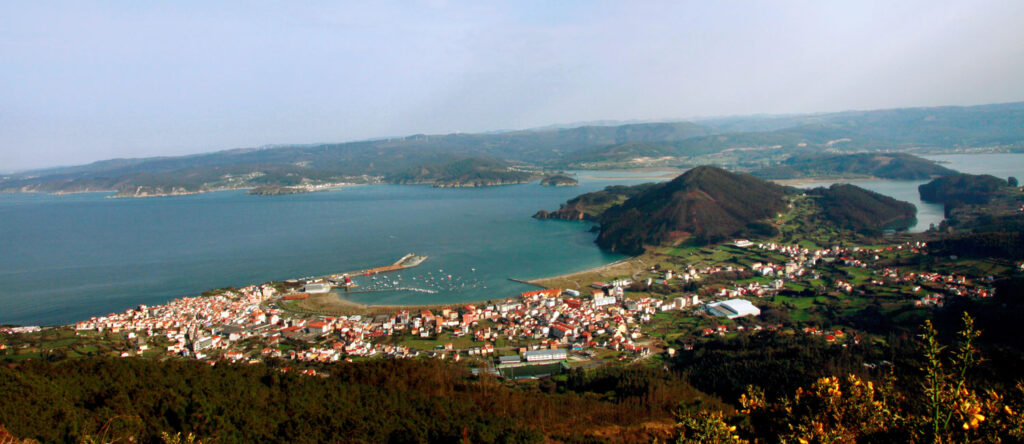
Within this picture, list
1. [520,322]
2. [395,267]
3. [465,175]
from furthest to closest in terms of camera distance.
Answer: [465,175], [395,267], [520,322]

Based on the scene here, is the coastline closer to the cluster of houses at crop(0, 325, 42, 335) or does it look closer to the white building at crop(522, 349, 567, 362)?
the white building at crop(522, 349, 567, 362)

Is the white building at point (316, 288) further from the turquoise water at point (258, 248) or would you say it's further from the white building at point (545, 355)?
the white building at point (545, 355)

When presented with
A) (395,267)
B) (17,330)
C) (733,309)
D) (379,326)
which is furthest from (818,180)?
(17,330)

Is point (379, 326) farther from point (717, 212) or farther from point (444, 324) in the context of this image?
point (717, 212)

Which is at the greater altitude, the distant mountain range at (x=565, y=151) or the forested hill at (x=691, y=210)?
the distant mountain range at (x=565, y=151)

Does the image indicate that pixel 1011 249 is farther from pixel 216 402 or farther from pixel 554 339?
pixel 216 402

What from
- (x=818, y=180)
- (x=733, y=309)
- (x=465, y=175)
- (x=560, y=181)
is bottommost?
(x=733, y=309)

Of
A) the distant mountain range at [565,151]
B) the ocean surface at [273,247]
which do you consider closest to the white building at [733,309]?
the ocean surface at [273,247]

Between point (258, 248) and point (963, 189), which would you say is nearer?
point (258, 248)
